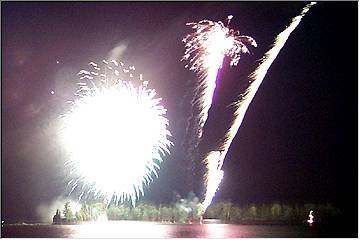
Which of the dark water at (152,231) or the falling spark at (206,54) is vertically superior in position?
the falling spark at (206,54)

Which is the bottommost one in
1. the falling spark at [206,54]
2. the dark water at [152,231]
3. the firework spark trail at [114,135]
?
the dark water at [152,231]

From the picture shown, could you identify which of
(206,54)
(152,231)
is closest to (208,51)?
(206,54)

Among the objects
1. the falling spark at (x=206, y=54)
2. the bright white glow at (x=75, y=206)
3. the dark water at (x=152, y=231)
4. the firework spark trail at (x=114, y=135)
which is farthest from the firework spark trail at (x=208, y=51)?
the bright white glow at (x=75, y=206)

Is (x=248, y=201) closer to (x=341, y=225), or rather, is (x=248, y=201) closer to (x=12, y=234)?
(x=341, y=225)

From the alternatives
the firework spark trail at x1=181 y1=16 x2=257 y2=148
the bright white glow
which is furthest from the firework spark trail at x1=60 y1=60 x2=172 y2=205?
the firework spark trail at x1=181 y1=16 x2=257 y2=148

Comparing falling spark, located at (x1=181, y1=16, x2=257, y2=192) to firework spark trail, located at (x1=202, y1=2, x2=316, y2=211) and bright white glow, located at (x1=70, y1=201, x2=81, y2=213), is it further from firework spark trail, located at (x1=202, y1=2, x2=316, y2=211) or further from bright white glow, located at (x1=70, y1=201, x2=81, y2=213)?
bright white glow, located at (x1=70, y1=201, x2=81, y2=213)

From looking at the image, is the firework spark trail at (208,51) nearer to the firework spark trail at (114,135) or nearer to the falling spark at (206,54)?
the falling spark at (206,54)
